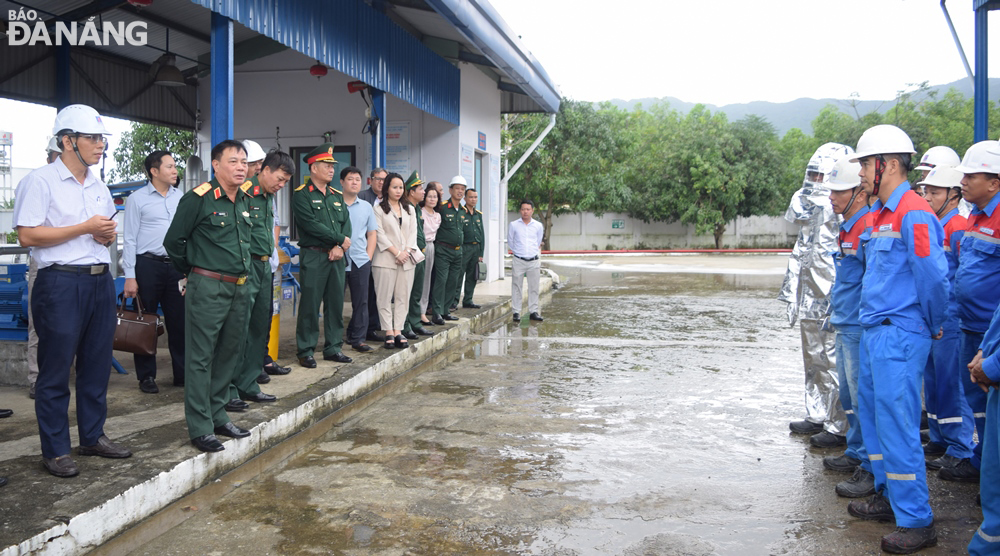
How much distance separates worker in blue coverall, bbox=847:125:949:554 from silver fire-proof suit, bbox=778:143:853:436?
1401mm

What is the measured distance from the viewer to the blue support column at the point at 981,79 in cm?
783

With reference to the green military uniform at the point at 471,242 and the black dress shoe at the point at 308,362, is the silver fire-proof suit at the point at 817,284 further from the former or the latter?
the green military uniform at the point at 471,242

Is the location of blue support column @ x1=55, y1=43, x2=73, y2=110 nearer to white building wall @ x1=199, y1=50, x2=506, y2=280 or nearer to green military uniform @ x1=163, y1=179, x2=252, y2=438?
white building wall @ x1=199, y1=50, x2=506, y2=280

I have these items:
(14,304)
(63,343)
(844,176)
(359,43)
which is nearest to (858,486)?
(844,176)

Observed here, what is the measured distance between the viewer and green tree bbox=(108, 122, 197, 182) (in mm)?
20625

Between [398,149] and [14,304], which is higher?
[398,149]

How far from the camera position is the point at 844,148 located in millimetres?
5059

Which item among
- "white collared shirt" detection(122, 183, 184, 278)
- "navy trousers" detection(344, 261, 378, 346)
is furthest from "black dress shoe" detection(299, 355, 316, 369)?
"white collared shirt" detection(122, 183, 184, 278)

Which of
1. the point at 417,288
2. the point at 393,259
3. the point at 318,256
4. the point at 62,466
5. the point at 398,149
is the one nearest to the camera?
the point at 62,466

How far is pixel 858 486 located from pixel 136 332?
4.78 m

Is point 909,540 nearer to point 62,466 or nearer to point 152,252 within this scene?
point 62,466

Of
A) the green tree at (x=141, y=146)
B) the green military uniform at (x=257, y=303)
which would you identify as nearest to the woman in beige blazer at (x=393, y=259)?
the green military uniform at (x=257, y=303)

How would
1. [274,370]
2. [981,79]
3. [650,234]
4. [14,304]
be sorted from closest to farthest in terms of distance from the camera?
[14,304] → [274,370] → [981,79] → [650,234]

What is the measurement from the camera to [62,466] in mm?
3732
